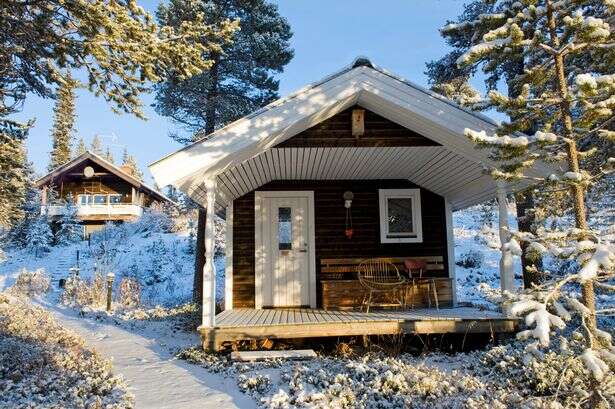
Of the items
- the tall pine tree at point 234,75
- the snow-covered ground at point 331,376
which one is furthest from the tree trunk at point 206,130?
the snow-covered ground at point 331,376

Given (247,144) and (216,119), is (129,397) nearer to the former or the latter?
(247,144)

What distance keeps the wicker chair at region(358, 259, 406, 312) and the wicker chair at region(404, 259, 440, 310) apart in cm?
22

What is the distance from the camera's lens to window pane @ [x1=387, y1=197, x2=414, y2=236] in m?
9.91

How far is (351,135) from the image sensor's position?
7316 mm

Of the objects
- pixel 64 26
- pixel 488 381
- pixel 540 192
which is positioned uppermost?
pixel 64 26

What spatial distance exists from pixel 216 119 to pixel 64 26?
27.6ft

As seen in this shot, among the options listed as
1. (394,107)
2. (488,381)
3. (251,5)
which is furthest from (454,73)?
(488,381)

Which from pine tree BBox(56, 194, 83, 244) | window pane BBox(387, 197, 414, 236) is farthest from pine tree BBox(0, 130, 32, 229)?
pine tree BBox(56, 194, 83, 244)

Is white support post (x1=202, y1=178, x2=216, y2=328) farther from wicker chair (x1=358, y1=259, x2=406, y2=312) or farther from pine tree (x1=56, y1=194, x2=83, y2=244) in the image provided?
pine tree (x1=56, y1=194, x2=83, y2=244)

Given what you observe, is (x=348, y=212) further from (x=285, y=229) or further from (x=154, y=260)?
(x=154, y=260)

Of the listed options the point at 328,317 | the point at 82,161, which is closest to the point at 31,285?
the point at 328,317

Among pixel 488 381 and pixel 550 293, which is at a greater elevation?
pixel 550 293

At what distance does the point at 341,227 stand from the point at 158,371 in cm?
499

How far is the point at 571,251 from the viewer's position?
340 centimetres
